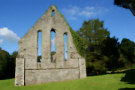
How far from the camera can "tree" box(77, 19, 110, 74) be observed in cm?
2436

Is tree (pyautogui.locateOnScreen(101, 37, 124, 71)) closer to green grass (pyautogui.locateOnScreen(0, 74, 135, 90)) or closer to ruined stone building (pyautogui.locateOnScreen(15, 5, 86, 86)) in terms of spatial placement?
ruined stone building (pyautogui.locateOnScreen(15, 5, 86, 86))

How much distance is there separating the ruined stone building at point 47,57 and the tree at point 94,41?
9.98 m

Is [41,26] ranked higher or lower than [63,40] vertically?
higher

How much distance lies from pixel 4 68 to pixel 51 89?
79.3 feet

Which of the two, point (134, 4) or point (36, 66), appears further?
point (36, 66)

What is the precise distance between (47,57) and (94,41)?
16518 millimetres

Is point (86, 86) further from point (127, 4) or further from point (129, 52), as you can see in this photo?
point (129, 52)

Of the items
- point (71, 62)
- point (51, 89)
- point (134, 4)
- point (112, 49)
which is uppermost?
point (134, 4)

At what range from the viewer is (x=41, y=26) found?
1509 cm

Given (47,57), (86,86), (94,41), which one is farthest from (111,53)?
(86,86)

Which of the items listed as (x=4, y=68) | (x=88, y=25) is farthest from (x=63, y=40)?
(x=4, y=68)

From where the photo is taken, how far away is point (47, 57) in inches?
565

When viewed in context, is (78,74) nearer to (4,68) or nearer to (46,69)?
(46,69)

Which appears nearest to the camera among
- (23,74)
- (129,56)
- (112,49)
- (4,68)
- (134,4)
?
(134,4)
